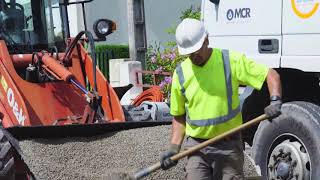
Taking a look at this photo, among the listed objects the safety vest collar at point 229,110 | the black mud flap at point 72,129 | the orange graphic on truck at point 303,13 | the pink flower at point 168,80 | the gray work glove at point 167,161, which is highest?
the orange graphic on truck at point 303,13

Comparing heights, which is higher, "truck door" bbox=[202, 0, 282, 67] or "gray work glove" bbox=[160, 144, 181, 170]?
"truck door" bbox=[202, 0, 282, 67]

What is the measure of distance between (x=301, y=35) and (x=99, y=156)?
6.89 feet

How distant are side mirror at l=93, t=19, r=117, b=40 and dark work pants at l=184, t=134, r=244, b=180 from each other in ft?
9.03

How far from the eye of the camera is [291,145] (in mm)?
5738

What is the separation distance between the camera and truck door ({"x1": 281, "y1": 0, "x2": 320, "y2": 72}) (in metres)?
5.49

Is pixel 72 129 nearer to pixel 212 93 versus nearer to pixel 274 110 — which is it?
pixel 212 93

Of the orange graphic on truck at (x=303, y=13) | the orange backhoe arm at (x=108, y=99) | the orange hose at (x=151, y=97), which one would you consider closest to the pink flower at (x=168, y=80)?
the orange hose at (x=151, y=97)

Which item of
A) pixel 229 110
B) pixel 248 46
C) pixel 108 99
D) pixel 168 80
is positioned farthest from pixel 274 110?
pixel 168 80

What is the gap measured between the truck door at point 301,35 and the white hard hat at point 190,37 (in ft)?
4.17

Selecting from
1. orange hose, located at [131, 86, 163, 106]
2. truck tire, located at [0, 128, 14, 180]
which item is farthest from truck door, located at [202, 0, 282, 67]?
orange hose, located at [131, 86, 163, 106]

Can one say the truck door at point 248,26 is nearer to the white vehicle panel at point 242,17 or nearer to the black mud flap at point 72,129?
the white vehicle panel at point 242,17

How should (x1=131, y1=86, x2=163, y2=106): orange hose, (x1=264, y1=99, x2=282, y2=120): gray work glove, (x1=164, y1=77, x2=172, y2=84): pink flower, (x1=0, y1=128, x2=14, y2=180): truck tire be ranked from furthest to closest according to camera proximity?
1. (x1=164, y1=77, x2=172, y2=84): pink flower
2. (x1=131, y1=86, x2=163, y2=106): orange hose
3. (x1=0, y1=128, x2=14, y2=180): truck tire
4. (x1=264, y1=99, x2=282, y2=120): gray work glove

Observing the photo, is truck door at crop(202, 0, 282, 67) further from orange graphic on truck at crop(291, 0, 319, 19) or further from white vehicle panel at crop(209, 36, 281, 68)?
orange graphic on truck at crop(291, 0, 319, 19)

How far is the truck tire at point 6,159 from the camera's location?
219 inches
